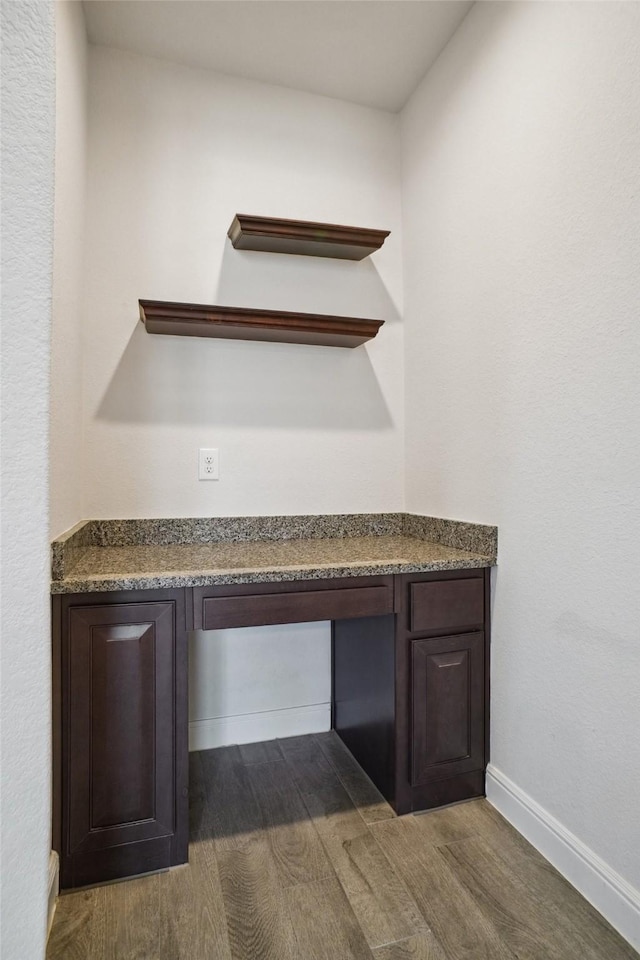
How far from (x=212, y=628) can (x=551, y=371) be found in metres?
1.13

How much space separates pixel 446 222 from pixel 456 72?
478 millimetres

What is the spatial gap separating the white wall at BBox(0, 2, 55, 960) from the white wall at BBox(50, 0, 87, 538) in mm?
396

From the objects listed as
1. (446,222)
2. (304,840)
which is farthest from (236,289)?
(304,840)

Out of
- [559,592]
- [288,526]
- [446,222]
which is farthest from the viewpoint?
[288,526]

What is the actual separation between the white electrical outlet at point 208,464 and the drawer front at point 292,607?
637 mm

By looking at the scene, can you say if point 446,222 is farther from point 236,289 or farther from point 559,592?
point 559,592

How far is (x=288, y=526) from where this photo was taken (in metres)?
2.05

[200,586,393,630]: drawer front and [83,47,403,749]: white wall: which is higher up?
[83,47,403,749]: white wall

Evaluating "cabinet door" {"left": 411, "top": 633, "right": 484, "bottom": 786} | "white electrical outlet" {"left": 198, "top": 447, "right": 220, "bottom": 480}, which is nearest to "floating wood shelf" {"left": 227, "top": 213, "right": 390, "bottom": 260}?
"white electrical outlet" {"left": 198, "top": 447, "right": 220, "bottom": 480}

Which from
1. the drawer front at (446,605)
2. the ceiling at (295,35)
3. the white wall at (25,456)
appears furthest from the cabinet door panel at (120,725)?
the ceiling at (295,35)

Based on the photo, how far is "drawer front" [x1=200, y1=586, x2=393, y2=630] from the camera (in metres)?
1.43

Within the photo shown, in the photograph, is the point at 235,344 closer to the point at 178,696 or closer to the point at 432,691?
the point at 178,696

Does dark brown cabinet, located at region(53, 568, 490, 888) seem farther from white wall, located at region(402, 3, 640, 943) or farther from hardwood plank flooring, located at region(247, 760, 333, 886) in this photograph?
hardwood plank flooring, located at region(247, 760, 333, 886)

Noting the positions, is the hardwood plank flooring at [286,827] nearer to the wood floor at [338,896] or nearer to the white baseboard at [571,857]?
the wood floor at [338,896]
